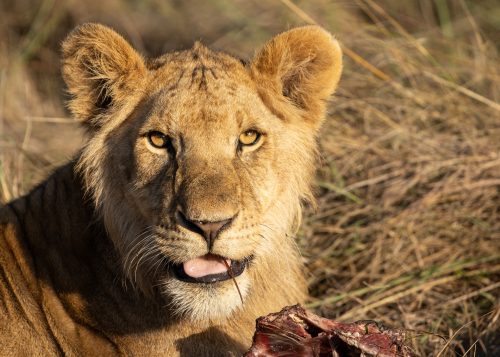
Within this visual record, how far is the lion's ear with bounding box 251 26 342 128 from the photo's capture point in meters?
3.70

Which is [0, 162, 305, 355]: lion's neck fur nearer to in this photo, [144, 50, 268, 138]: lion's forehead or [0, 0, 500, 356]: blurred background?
[144, 50, 268, 138]: lion's forehead

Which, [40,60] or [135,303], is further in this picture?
[40,60]

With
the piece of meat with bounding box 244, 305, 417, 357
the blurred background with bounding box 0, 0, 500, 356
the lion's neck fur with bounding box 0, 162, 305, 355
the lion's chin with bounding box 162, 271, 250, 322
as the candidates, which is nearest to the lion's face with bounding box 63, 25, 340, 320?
the lion's chin with bounding box 162, 271, 250, 322

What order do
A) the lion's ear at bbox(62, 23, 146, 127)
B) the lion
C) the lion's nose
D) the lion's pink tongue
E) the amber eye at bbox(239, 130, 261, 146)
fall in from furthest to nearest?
the lion's ear at bbox(62, 23, 146, 127)
the amber eye at bbox(239, 130, 261, 146)
the lion
the lion's pink tongue
the lion's nose

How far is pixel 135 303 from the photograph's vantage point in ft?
12.1

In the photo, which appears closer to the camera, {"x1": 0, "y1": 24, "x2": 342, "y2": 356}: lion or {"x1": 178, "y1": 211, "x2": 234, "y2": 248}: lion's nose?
{"x1": 178, "y1": 211, "x2": 234, "y2": 248}: lion's nose

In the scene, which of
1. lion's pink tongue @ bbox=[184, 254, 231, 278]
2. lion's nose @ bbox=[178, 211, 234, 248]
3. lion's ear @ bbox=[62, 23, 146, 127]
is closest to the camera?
lion's nose @ bbox=[178, 211, 234, 248]

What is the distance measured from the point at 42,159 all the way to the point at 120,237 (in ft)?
10.1

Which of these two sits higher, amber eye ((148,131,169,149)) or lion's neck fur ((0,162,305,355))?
amber eye ((148,131,169,149))

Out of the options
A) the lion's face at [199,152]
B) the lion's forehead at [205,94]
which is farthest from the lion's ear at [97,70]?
the lion's forehead at [205,94]

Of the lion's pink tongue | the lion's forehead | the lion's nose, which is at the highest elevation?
the lion's forehead

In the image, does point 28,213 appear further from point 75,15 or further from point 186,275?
point 75,15

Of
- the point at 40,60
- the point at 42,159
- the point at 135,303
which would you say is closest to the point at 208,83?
the point at 135,303

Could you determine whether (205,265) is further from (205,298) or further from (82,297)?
(82,297)
